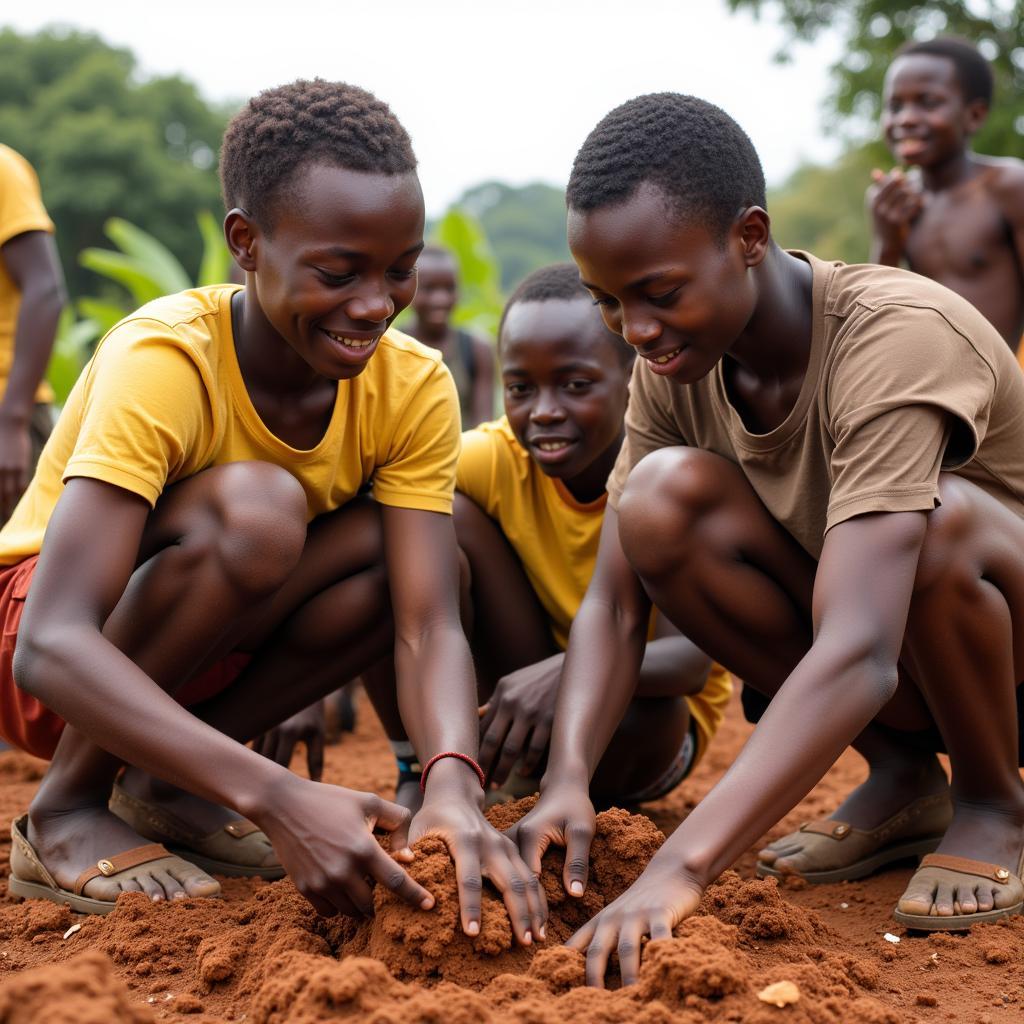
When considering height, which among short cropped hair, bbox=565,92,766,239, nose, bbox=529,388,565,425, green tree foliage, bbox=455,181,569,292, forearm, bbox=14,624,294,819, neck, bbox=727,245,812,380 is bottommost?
green tree foliage, bbox=455,181,569,292

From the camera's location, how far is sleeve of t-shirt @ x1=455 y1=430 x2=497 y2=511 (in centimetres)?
310

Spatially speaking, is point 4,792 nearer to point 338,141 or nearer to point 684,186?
point 338,141

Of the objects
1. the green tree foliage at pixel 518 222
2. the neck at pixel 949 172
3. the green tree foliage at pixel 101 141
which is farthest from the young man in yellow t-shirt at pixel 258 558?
the green tree foliage at pixel 518 222

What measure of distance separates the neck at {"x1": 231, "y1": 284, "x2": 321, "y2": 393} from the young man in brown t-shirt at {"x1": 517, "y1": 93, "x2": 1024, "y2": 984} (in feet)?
2.08

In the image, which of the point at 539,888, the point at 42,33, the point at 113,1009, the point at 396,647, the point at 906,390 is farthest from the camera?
the point at 42,33

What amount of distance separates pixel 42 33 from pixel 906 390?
43.2 m

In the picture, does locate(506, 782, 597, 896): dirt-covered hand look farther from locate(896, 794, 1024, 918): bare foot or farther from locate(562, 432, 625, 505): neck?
locate(562, 432, 625, 505): neck

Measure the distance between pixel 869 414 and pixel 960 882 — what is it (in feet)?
2.89

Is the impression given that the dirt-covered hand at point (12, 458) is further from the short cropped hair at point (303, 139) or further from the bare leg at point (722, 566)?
the bare leg at point (722, 566)

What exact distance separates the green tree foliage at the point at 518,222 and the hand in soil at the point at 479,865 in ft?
153

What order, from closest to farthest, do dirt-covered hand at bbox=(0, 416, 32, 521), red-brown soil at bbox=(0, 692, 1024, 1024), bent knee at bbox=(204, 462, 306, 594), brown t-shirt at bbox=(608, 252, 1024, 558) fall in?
red-brown soil at bbox=(0, 692, 1024, 1024), brown t-shirt at bbox=(608, 252, 1024, 558), bent knee at bbox=(204, 462, 306, 594), dirt-covered hand at bbox=(0, 416, 32, 521)

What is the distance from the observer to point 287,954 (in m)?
1.81

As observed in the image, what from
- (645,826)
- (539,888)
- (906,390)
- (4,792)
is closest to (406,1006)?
(539,888)

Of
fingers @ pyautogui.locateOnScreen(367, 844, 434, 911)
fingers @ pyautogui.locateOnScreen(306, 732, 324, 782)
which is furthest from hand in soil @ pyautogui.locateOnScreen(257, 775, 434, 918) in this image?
fingers @ pyautogui.locateOnScreen(306, 732, 324, 782)
